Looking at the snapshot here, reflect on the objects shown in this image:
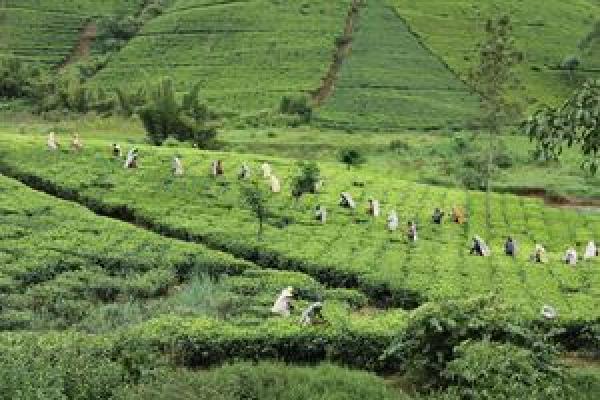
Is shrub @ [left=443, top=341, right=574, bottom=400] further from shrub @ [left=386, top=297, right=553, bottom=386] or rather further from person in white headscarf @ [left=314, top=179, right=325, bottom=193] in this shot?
person in white headscarf @ [left=314, top=179, right=325, bottom=193]

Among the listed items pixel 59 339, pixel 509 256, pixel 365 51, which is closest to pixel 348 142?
pixel 365 51

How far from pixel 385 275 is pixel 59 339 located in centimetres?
1171

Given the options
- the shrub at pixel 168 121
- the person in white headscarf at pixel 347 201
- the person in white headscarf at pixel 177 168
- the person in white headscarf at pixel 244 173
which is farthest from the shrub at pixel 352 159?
the person in white headscarf at pixel 177 168

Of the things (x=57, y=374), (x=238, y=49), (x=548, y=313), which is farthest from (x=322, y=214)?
(x=238, y=49)

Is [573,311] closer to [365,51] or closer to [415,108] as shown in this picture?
[415,108]

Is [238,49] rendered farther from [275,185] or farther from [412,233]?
[412,233]

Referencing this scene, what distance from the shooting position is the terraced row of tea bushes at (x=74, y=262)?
23.2 m

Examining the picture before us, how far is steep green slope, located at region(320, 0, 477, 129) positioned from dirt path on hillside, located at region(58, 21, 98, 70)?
3252 cm

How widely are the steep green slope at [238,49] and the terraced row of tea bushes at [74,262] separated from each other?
2406 inches

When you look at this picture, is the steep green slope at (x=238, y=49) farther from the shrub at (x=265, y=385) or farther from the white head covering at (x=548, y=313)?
the shrub at (x=265, y=385)

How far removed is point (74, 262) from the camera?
2650cm

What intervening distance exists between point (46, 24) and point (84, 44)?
6.08m

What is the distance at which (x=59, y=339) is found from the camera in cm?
1892

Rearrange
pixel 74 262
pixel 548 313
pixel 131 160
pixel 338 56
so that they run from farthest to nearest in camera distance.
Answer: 1. pixel 338 56
2. pixel 131 160
3. pixel 74 262
4. pixel 548 313
